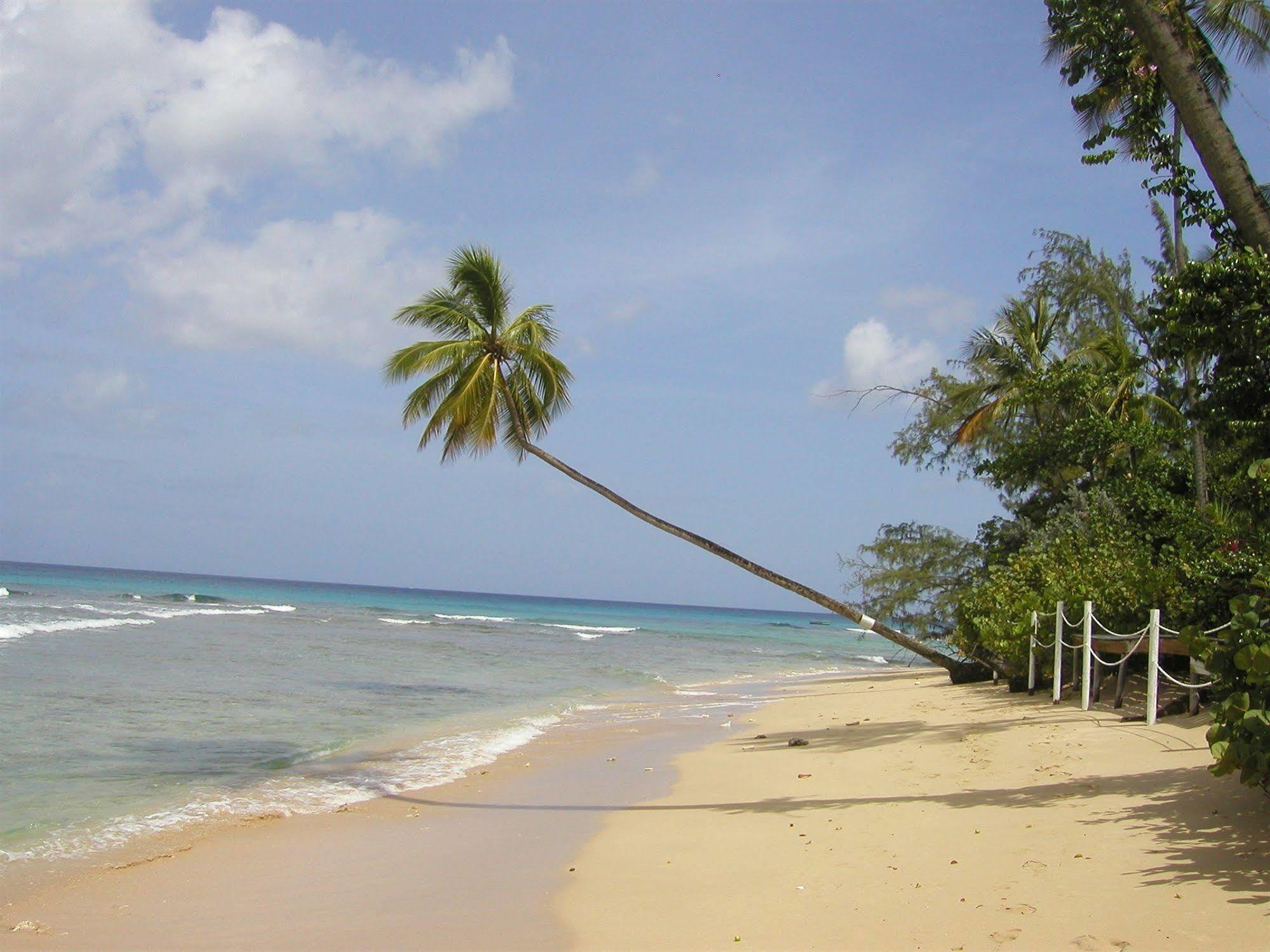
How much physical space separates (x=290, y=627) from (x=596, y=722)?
23552mm

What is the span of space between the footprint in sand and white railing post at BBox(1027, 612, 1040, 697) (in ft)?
32.1

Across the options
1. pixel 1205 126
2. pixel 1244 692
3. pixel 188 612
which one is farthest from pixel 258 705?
pixel 188 612

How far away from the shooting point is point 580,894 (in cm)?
600

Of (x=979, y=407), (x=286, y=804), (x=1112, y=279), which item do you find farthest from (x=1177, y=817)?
(x=1112, y=279)

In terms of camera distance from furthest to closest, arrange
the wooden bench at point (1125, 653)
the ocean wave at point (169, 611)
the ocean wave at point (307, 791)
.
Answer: the ocean wave at point (169, 611) → the wooden bench at point (1125, 653) → the ocean wave at point (307, 791)

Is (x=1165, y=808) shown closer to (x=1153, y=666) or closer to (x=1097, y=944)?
(x=1097, y=944)

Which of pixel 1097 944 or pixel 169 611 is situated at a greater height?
pixel 1097 944

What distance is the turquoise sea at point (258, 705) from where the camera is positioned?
880 cm

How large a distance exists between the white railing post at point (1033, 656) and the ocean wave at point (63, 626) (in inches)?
852

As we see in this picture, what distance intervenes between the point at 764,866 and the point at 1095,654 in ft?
23.7

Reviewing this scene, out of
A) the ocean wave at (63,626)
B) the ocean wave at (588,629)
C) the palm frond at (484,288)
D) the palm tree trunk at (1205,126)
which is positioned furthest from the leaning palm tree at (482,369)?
the ocean wave at (588,629)

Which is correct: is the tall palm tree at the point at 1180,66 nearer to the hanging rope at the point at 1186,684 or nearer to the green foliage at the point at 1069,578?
the hanging rope at the point at 1186,684

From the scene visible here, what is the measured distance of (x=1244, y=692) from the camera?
534 centimetres

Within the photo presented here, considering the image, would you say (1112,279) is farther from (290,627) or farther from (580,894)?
(290,627)
